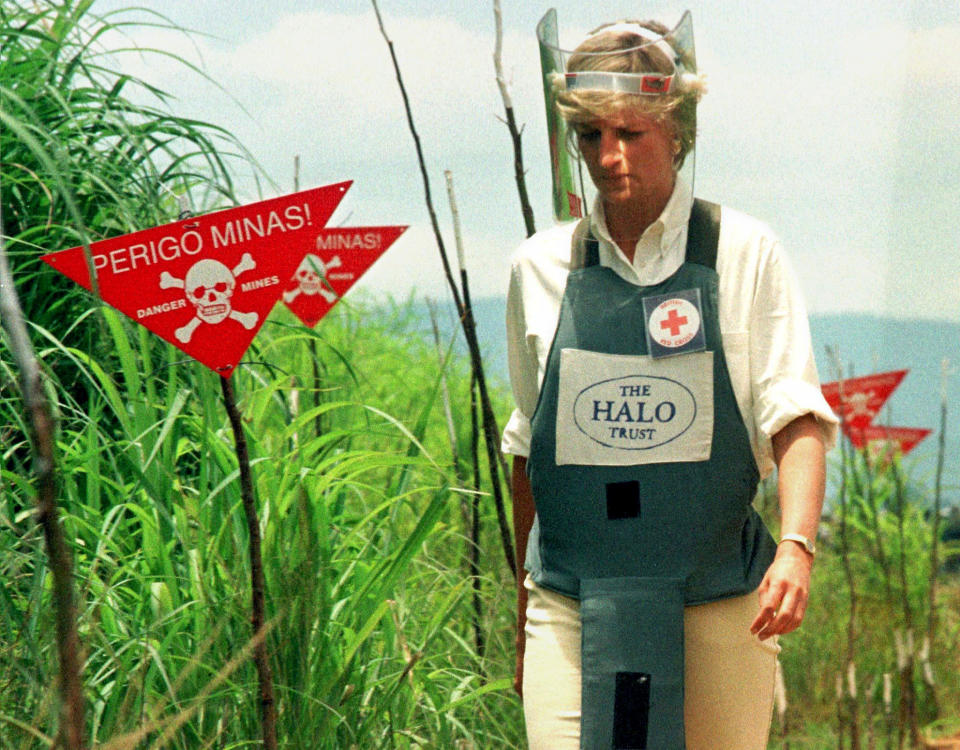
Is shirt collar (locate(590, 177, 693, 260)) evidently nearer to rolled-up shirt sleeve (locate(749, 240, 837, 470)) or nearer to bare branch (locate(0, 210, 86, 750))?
rolled-up shirt sleeve (locate(749, 240, 837, 470))

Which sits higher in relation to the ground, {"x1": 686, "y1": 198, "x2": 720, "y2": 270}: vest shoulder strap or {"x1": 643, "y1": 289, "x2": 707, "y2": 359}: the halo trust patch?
{"x1": 686, "y1": 198, "x2": 720, "y2": 270}: vest shoulder strap

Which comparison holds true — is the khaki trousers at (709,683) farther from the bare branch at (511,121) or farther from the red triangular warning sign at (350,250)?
the red triangular warning sign at (350,250)

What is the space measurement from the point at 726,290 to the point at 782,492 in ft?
0.88

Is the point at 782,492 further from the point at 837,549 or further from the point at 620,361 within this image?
the point at 837,549

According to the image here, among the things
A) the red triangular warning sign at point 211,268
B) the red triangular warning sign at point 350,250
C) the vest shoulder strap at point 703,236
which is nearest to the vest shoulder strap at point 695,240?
the vest shoulder strap at point 703,236

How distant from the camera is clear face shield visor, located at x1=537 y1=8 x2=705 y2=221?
172cm

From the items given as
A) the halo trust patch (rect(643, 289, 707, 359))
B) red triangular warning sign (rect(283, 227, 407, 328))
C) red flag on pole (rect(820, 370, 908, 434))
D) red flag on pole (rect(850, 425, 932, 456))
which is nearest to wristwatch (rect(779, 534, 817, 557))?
the halo trust patch (rect(643, 289, 707, 359))

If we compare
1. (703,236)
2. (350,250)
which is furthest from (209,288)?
(350,250)

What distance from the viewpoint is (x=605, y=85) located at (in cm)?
172

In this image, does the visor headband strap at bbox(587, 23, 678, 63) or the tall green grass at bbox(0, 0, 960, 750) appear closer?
the visor headband strap at bbox(587, 23, 678, 63)

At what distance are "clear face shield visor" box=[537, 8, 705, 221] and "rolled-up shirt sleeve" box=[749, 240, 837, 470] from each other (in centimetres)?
17

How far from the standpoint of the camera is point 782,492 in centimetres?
166

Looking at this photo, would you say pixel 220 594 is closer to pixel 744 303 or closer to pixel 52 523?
pixel 744 303

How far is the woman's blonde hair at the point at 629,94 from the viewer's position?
1.72m
